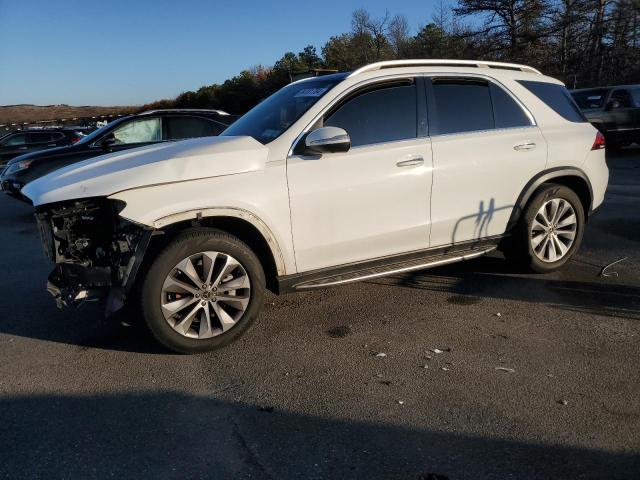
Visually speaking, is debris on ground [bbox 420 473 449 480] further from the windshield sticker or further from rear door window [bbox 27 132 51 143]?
rear door window [bbox 27 132 51 143]

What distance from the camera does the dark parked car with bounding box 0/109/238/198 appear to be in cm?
873

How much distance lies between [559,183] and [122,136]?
6903 millimetres

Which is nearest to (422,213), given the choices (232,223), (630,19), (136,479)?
(232,223)

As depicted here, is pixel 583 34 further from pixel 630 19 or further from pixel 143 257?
pixel 143 257

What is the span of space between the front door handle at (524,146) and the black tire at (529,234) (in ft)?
1.34

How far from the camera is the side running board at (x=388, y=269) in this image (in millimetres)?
4004

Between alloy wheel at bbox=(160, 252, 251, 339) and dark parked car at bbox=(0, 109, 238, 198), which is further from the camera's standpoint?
dark parked car at bbox=(0, 109, 238, 198)

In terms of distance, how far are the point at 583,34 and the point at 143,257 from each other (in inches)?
1487

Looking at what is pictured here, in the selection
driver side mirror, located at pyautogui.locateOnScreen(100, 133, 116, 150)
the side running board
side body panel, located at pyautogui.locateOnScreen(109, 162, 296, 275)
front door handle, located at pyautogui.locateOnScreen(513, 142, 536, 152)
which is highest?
driver side mirror, located at pyautogui.locateOnScreen(100, 133, 116, 150)

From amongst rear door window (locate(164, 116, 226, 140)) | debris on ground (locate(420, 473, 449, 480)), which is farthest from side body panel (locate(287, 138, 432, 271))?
rear door window (locate(164, 116, 226, 140))

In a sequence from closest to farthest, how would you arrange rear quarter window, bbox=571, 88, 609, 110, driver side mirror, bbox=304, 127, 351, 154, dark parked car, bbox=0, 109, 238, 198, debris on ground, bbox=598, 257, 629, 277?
1. driver side mirror, bbox=304, 127, 351, 154
2. debris on ground, bbox=598, 257, 629, 277
3. dark parked car, bbox=0, 109, 238, 198
4. rear quarter window, bbox=571, 88, 609, 110

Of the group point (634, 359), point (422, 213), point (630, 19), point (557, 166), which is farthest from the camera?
point (630, 19)

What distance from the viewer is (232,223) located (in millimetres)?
3820

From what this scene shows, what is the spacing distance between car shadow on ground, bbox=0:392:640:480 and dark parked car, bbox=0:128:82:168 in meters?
14.3
